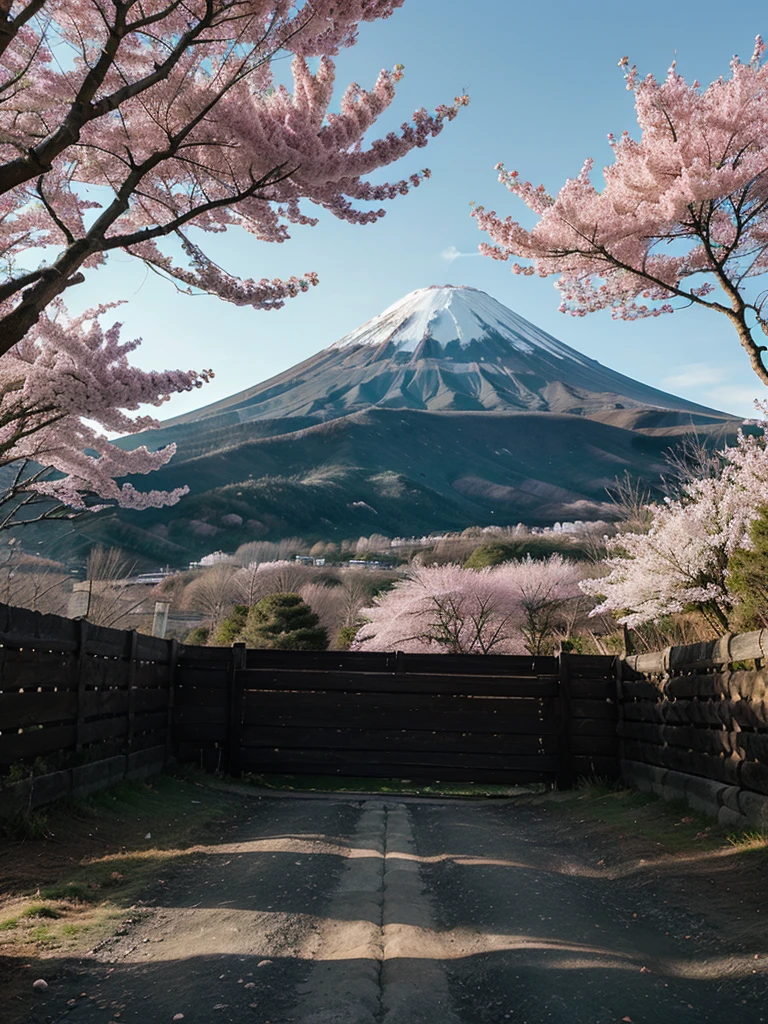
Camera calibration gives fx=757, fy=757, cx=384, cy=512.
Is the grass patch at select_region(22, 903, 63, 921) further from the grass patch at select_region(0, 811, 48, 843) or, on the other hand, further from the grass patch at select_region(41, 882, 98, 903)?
the grass patch at select_region(0, 811, 48, 843)

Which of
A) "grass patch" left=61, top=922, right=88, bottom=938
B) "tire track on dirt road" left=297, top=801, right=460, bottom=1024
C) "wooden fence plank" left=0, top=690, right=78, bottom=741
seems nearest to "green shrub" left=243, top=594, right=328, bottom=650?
"wooden fence plank" left=0, top=690, right=78, bottom=741

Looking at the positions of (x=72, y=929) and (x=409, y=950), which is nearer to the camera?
(x=409, y=950)

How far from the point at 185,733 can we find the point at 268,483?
389 ft

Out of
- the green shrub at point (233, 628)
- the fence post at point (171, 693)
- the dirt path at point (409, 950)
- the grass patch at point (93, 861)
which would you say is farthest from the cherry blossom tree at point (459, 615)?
the dirt path at point (409, 950)

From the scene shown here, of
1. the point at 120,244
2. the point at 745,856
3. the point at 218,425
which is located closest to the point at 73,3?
the point at 120,244

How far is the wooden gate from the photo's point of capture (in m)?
10.3


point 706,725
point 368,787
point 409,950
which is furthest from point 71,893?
point 368,787

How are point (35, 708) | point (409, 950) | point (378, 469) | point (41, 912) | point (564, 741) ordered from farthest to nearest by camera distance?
point (378, 469)
point (564, 741)
point (35, 708)
point (41, 912)
point (409, 950)

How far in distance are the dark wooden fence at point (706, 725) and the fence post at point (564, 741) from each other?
33.0 inches

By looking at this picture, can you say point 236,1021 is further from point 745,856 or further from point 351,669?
point 351,669

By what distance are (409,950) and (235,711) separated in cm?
721

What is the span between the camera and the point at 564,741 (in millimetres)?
10141

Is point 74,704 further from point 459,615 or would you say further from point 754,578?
point 459,615

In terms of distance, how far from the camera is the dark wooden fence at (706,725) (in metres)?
5.71
